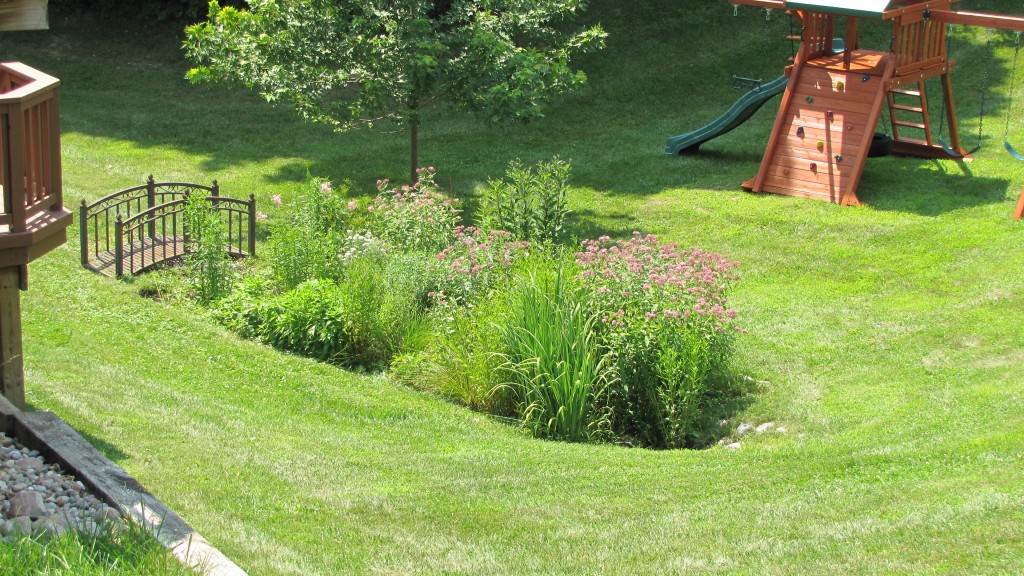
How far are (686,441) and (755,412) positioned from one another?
0.63m

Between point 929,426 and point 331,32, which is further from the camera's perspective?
point 331,32

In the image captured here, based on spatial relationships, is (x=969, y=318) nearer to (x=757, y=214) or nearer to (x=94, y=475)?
(x=757, y=214)

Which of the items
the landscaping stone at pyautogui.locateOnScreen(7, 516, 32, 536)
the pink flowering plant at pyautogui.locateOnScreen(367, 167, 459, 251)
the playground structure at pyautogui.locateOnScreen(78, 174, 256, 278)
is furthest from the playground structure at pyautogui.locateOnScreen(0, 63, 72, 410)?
the pink flowering plant at pyautogui.locateOnScreen(367, 167, 459, 251)

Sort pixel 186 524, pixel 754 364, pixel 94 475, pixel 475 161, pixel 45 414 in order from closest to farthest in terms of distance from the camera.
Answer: pixel 186 524 < pixel 94 475 < pixel 45 414 < pixel 754 364 < pixel 475 161

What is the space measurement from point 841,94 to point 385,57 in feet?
21.7

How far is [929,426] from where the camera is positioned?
7.92 meters

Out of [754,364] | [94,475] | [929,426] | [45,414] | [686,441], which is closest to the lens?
[94,475]

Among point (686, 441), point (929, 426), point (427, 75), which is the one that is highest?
point (427, 75)

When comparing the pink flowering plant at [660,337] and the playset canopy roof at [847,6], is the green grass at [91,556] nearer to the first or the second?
the pink flowering plant at [660,337]

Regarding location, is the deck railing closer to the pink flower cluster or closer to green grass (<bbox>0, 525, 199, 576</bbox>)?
green grass (<bbox>0, 525, 199, 576</bbox>)

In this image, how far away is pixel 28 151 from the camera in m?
7.22

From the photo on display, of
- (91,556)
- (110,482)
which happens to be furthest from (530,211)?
(91,556)

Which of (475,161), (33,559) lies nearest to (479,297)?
(33,559)

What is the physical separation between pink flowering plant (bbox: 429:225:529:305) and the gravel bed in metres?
4.85
